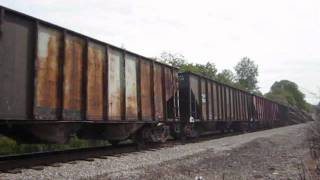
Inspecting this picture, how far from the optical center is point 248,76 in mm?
117688

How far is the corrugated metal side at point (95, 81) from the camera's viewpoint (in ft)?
36.9

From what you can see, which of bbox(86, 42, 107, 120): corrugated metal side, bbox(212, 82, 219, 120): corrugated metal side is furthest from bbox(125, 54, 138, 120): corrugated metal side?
bbox(212, 82, 219, 120): corrugated metal side

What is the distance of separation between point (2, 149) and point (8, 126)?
9.47 metres

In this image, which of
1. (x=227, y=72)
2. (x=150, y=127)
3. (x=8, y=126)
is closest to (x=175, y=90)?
(x=150, y=127)

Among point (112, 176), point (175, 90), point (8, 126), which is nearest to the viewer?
point (112, 176)

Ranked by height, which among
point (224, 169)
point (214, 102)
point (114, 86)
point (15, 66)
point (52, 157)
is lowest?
point (224, 169)

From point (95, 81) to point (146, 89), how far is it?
335 centimetres

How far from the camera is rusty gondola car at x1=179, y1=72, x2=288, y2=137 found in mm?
18547

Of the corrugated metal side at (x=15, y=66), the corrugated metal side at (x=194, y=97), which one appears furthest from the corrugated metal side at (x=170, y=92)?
the corrugated metal side at (x=15, y=66)

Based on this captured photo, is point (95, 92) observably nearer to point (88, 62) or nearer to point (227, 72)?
point (88, 62)

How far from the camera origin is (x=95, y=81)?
37.9 feet

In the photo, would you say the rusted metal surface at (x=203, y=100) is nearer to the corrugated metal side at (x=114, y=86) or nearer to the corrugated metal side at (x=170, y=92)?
the corrugated metal side at (x=170, y=92)

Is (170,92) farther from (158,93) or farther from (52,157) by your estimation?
(52,157)

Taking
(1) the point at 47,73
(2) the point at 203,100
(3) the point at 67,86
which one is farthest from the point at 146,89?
(2) the point at 203,100
